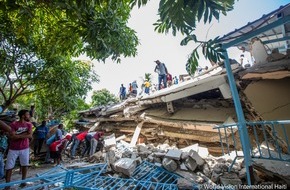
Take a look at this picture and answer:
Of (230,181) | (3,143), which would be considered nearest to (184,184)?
(230,181)

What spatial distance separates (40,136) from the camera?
738cm

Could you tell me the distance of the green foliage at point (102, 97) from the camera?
20.0 m

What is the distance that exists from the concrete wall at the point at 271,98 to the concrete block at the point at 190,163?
5.31 ft

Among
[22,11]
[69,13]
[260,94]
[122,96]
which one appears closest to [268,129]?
[260,94]

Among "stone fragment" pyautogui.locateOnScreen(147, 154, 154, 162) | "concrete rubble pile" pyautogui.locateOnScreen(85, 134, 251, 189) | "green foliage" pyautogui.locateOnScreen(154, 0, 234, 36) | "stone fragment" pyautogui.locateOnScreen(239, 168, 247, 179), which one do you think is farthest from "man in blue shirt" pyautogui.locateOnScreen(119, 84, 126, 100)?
"green foliage" pyautogui.locateOnScreen(154, 0, 234, 36)

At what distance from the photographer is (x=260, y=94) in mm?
3891

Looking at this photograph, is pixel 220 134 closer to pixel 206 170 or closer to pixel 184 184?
pixel 206 170

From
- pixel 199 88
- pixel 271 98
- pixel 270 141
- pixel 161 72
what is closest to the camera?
pixel 271 98

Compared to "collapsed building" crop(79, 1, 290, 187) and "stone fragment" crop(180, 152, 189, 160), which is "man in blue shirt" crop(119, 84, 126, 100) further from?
"stone fragment" crop(180, 152, 189, 160)

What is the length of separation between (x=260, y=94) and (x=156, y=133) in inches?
136

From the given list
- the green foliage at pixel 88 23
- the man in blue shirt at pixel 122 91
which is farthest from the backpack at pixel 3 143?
the man in blue shirt at pixel 122 91

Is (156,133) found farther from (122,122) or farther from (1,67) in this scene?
(1,67)

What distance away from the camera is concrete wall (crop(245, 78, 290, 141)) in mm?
3596

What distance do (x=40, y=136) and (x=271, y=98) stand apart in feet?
24.0
